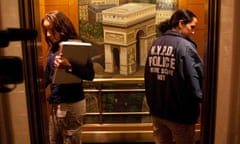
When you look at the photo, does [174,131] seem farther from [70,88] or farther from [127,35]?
[127,35]

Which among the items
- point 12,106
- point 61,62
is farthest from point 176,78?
point 12,106

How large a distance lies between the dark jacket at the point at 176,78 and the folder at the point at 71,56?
466mm

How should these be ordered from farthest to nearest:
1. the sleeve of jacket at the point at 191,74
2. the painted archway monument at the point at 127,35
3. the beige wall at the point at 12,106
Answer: the painted archway monument at the point at 127,35, the sleeve of jacket at the point at 191,74, the beige wall at the point at 12,106

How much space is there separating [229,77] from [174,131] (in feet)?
3.48

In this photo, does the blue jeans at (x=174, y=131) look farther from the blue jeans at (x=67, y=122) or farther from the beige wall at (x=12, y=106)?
the beige wall at (x=12, y=106)

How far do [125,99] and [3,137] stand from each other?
2282 mm

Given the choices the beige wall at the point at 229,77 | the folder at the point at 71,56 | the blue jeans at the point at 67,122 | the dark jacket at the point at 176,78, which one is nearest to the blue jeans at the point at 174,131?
the dark jacket at the point at 176,78

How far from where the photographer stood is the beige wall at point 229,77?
3.18 ft

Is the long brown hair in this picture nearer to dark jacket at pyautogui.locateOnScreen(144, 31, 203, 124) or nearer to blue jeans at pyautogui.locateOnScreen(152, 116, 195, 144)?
dark jacket at pyautogui.locateOnScreen(144, 31, 203, 124)

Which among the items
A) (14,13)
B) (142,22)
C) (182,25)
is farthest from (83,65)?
(142,22)

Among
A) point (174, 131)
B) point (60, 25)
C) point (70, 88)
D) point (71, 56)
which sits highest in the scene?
point (60, 25)

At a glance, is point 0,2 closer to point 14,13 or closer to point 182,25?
point 14,13

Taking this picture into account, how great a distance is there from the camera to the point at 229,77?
3.39 ft

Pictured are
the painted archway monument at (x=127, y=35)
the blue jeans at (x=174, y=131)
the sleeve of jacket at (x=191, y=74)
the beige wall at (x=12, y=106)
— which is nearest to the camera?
the beige wall at (x=12, y=106)
